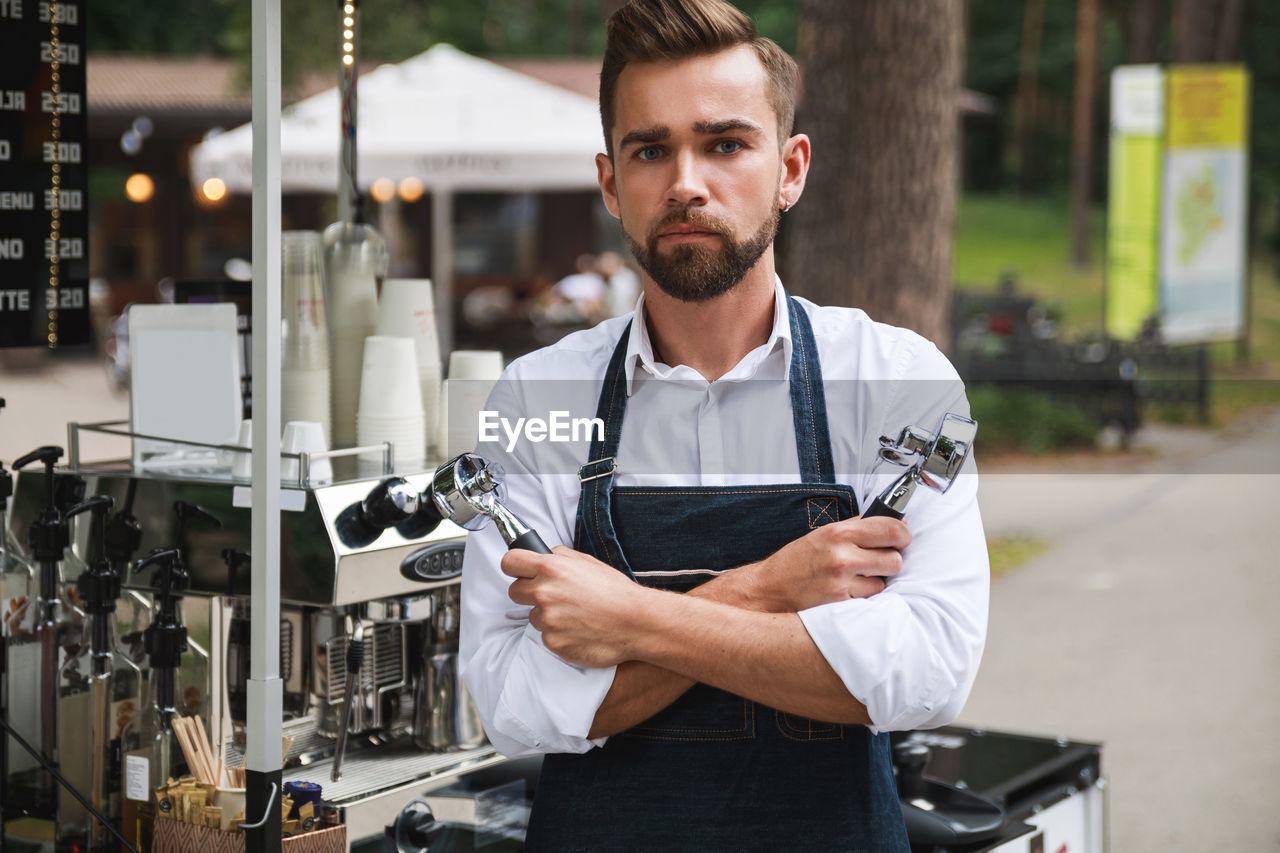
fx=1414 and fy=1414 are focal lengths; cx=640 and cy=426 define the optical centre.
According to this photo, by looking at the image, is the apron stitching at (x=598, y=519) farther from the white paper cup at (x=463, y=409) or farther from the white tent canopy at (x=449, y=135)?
the white tent canopy at (x=449, y=135)

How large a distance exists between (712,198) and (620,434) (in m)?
0.35

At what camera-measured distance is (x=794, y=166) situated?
6.17 ft

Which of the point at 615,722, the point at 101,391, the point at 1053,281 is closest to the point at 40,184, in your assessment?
the point at 615,722

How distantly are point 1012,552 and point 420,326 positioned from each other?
21.0 ft

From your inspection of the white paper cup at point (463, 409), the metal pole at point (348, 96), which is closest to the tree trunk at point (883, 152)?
the metal pole at point (348, 96)

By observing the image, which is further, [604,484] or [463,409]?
[463,409]

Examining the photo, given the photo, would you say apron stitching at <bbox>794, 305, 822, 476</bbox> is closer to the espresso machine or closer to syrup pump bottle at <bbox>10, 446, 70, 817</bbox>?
the espresso machine

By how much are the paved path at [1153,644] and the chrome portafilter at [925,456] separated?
10.9ft

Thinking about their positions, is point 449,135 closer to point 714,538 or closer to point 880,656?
point 714,538

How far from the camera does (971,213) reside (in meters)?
35.3

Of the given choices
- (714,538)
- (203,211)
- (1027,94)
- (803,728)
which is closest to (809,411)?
Result: (714,538)

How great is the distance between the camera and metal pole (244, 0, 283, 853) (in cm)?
192

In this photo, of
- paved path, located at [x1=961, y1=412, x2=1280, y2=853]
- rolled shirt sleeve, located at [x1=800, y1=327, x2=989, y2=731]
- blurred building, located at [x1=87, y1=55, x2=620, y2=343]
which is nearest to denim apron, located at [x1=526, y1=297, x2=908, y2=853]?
rolled shirt sleeve, located at [x1=800, y1=327, x2=989, y2=731]

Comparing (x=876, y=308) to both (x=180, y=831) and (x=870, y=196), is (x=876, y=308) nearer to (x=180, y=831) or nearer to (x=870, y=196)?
(x=870, y=196)
